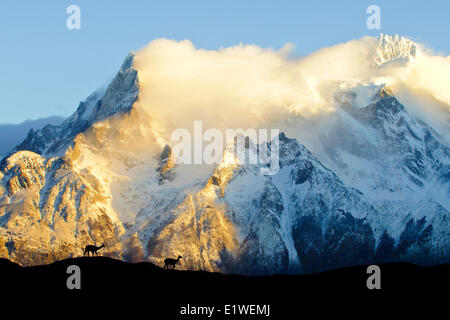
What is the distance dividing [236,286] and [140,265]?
21.2 m

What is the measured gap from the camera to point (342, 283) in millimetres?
145125

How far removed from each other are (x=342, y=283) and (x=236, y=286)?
15864 mm
